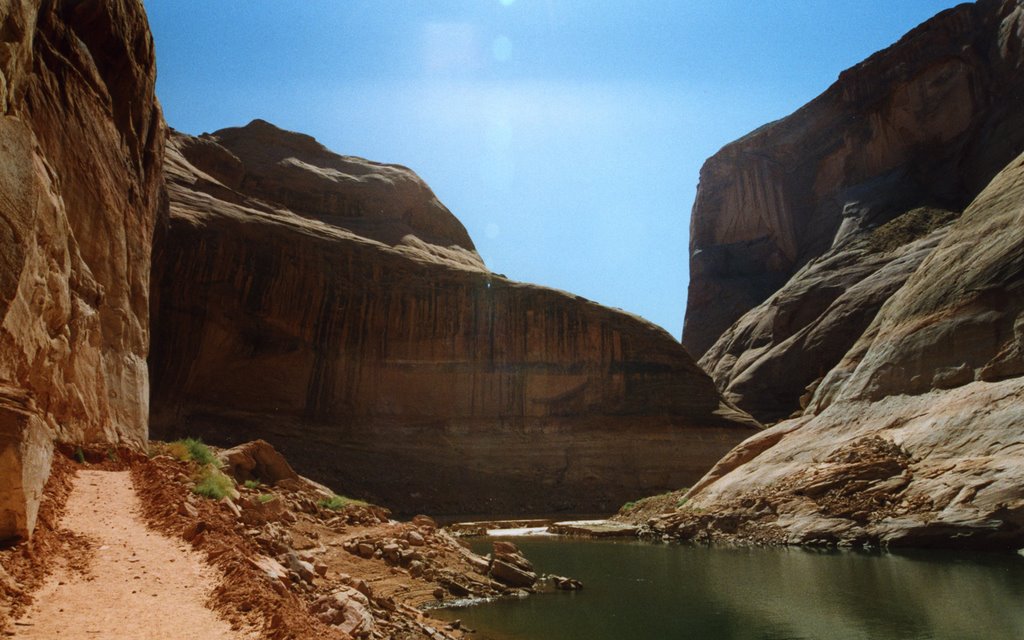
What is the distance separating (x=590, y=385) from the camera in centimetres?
5256

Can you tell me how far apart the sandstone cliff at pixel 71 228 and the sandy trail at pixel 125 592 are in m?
0.92

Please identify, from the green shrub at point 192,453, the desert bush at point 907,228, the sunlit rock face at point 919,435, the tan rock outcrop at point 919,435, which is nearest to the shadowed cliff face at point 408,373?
the sunlit rock face at point 919,435

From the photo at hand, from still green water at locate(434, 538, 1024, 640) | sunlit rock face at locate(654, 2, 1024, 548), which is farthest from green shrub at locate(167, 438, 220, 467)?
sunlit rock face at locate(654, 2, 1024, 548)

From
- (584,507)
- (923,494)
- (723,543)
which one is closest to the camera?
(923,494)

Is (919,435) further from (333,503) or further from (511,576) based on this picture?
(333,503)

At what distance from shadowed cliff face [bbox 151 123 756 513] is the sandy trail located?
35.2m

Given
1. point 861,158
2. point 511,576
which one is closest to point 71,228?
point 511,576

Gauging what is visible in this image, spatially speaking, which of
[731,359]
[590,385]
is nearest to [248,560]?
[590,385]

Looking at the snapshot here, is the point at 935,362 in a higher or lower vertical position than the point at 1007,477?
higher

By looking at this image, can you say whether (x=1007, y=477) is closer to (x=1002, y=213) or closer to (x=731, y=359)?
(x=1002, y=213)

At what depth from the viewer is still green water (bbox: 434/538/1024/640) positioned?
12.6 m

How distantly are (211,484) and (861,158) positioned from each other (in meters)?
80.2

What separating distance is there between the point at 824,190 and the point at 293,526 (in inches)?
3161

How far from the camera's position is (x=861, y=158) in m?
79.0
